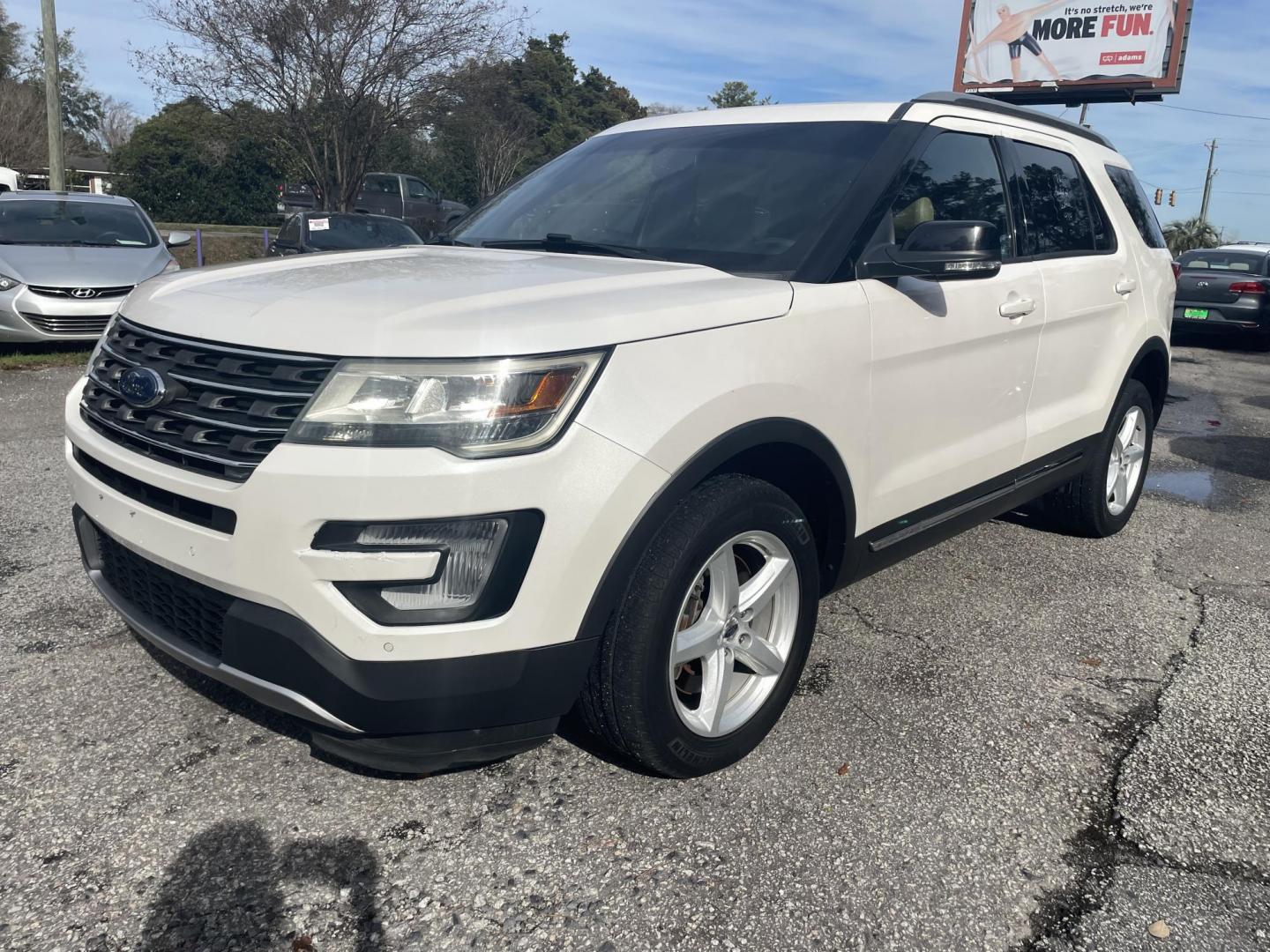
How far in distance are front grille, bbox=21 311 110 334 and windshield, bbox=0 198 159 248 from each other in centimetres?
107

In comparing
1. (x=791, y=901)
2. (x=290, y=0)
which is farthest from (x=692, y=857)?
(x=290, y=0)

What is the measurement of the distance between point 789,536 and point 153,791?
178cm

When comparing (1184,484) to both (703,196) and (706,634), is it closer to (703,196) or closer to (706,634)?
(703,196)

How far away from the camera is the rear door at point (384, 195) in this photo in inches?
955

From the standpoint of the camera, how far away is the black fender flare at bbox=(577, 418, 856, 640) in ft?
7.63

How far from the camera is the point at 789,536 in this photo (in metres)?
2.82

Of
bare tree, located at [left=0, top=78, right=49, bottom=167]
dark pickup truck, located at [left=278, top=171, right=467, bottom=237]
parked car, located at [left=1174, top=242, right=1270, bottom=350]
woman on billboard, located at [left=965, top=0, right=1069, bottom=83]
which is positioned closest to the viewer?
parked car, located at [left=1174, top=242, right=1270, bottom=350]

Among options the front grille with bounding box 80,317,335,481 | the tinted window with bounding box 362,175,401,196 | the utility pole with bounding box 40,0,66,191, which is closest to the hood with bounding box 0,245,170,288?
the front grille with bounding box 80,317,335,481

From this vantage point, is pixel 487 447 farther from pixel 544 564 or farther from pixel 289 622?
pixel 289 622

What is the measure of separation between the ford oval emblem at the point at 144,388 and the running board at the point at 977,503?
2047 millimetres

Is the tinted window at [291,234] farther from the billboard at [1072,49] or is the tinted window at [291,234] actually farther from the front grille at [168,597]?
the billboard at [1072,49]

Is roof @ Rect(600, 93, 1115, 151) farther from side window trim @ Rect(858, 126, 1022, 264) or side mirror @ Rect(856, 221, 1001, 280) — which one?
side mirror @ Rect(856, 221, 1001, 280)

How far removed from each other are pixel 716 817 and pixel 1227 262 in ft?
54.9

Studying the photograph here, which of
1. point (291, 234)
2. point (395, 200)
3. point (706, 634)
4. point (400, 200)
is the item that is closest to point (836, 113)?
point (706, 634)
